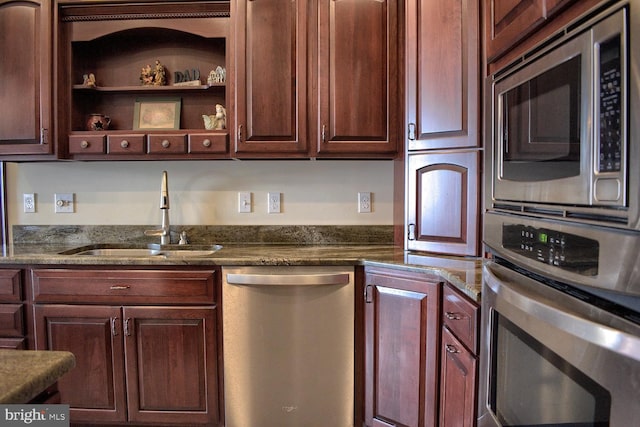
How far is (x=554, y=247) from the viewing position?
798 mm

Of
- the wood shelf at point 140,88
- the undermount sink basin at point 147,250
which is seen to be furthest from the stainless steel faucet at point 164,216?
the wood shelf at point 140,88

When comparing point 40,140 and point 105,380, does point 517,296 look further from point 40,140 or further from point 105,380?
point 40,140

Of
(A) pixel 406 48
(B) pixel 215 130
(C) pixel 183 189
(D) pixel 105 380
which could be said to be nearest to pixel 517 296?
(A) pixel 406 48

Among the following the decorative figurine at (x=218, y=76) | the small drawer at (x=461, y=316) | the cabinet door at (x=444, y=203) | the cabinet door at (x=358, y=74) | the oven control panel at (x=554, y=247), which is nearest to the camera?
the oven control panel at (x=554, y=247)

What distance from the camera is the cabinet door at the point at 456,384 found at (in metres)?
1.30

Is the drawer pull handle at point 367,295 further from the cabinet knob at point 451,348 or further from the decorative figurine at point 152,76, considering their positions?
the decorative figurine at point 152,76

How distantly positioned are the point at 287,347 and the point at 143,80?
1665 mm

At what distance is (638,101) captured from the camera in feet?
1.98

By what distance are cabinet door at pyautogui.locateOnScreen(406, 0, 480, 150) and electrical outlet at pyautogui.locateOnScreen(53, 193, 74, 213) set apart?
6.61 feet

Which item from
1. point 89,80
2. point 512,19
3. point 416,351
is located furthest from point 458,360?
point 89,80

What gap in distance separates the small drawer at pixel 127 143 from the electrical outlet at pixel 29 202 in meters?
0.78

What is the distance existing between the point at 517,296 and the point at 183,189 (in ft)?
6.66

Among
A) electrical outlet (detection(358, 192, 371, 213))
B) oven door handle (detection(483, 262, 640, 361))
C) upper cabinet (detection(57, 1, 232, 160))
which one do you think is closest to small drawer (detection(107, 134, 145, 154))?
upper cabinet (detection(57, 1, 232, 160))

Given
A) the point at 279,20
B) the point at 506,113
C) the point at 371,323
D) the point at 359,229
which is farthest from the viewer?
the point at 359,229
